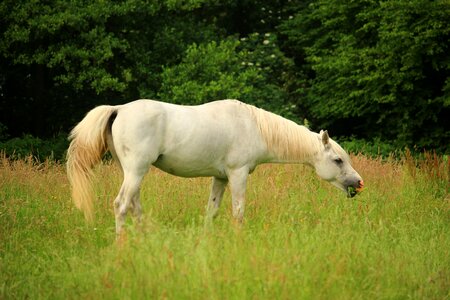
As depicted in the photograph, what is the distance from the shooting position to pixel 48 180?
965 centimetres

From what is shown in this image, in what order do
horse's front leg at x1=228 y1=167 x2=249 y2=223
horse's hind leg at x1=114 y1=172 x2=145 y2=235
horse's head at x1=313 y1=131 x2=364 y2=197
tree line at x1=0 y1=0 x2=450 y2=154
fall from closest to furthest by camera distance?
horse's hind leg at x1=114 y1=172 x2=145 y2=235 → horse's front leg at x1=228 y1=167 x2=249 y2=223 → horse's head at x1=313 y1=131 x2=364 y2=197 → tree line at x1=0 y1=0 x2=450 y2=154

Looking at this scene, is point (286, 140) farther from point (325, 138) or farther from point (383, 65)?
point (383, 65)

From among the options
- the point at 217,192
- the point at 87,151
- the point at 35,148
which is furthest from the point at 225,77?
the point at 87,151

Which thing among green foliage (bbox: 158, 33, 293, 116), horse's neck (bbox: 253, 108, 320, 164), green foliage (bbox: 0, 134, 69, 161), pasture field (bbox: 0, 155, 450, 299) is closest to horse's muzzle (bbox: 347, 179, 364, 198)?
pasture field (bbox: 0, 155, 450, 299)

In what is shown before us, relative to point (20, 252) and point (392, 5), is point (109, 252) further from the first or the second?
point (392, 5)

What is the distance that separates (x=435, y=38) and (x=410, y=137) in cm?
299

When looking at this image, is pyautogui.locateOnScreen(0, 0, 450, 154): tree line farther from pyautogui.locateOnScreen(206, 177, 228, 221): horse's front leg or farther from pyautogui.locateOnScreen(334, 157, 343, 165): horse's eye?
pyautogui.locateOnScreen(206, 177, 228, 221): horse's front leg

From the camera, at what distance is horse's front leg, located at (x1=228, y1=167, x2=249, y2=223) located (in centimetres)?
737

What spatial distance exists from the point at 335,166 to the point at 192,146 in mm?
1987

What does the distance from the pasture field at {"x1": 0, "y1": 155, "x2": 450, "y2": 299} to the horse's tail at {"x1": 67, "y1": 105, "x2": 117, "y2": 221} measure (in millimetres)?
397

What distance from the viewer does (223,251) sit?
524cm

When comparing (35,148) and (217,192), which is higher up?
(217,192)

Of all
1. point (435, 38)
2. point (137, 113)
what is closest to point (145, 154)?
point (137, 113)

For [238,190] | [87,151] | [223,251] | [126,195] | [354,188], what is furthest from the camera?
[354,188]
